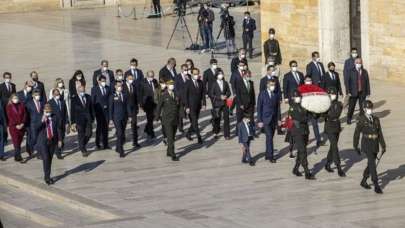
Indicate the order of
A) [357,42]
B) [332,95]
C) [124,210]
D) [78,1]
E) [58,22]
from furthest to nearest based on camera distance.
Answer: [78,1]
[58,22]
[357,42]
[332,95]
[124,210]

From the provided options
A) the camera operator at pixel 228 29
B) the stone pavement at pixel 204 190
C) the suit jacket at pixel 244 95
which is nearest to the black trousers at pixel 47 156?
the stone pavement at pixel 204 190

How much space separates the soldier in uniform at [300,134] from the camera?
76.6 ft

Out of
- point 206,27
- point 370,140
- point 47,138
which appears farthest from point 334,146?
point 206,27

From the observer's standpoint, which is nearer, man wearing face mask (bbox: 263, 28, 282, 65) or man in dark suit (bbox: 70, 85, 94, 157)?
man in dark suit (bbox: 70, 85, 94, 157)

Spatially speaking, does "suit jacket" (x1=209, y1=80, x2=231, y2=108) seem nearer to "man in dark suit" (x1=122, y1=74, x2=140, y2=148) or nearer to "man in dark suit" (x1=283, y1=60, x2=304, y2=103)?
"man in dark suit" (x1=283, y1=60, x2=304, y2=103)

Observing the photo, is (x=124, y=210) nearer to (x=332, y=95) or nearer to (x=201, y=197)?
(x=201, y=197)

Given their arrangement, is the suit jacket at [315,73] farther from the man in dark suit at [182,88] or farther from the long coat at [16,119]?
the long coat at [16,119]

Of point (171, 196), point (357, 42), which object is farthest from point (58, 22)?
point (171, 196)

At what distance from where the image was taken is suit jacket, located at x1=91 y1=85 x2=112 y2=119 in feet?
87.6

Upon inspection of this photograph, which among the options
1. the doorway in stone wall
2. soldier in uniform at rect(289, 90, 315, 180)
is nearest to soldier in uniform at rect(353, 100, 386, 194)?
soldier in uniform at rect(289, 90, 315, 180)

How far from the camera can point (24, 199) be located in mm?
23266

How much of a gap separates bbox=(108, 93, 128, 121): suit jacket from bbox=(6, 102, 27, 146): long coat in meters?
1.65

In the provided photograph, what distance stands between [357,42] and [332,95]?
10.4 meters

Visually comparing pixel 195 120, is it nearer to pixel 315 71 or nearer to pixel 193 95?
pixel 193 95
